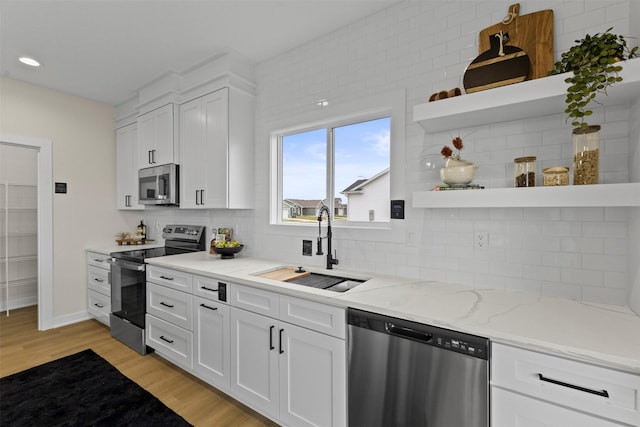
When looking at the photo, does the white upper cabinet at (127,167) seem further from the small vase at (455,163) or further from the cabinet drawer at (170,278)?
the small vase at (455,163)

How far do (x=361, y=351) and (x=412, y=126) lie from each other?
1432 mm

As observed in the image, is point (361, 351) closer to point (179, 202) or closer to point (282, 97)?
point (282, 97)

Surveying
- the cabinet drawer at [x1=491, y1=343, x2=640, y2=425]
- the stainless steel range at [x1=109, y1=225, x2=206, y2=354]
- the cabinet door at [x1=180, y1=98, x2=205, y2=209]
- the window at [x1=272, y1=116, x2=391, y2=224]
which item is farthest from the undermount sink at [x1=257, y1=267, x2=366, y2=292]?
the stainless steel range at [x1=109, y1=225, x2=206, y2=354]

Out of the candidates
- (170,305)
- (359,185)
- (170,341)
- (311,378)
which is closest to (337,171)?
(359,185)

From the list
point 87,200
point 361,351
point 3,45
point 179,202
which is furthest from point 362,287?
point 87,200

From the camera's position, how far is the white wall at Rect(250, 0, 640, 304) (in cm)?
143

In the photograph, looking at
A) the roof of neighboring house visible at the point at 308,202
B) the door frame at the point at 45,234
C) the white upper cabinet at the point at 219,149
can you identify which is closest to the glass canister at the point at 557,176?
the roof of neighboring house visible at the point at 308,202

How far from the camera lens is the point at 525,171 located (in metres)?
1.50

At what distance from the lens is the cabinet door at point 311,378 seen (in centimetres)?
154

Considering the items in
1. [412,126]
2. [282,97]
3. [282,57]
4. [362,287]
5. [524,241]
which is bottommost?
[362,287]

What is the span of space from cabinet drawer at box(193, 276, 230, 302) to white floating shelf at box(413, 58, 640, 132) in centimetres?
166

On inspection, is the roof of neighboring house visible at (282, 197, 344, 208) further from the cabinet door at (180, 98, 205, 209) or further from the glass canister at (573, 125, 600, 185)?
the glass canister at (573, 125, 600, 185)

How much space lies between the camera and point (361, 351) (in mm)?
1451

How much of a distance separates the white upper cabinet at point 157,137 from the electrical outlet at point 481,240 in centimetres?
288
